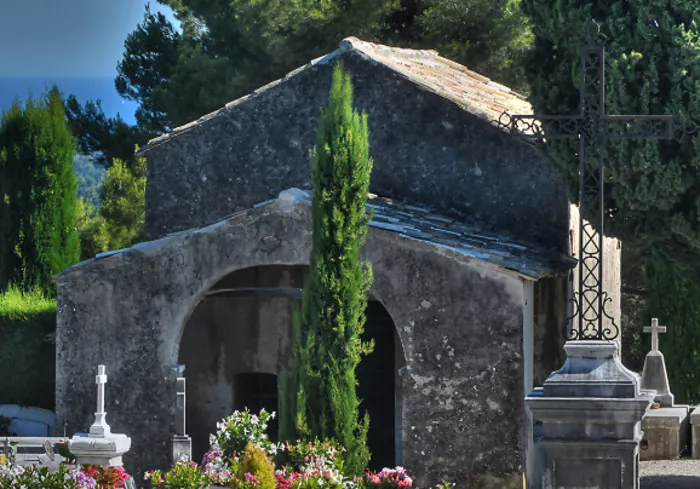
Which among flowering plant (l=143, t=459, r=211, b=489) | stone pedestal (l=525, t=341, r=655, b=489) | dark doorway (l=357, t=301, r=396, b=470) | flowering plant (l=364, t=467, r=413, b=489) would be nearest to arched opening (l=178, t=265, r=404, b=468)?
dark doorway (l=357, t=301, r=396, b=470)

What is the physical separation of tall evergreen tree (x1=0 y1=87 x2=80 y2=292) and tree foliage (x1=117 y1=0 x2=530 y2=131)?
5925 millimetres

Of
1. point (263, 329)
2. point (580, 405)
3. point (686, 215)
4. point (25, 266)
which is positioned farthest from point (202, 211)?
point (580, 405)

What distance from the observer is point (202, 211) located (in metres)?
21.2

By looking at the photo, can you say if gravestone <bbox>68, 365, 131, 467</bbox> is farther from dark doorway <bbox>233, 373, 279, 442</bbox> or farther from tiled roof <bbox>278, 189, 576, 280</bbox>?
dark doorway <bbox>233, 373, 279, 442</bbox>

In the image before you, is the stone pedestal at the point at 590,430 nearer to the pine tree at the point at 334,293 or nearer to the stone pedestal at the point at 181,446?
the pine tree at the point at 334,293

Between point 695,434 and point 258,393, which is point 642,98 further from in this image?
point 258,393

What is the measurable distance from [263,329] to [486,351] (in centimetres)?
471

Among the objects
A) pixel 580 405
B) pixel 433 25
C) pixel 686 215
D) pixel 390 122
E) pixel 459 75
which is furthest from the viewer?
pixel 433 25

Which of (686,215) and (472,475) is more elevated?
(686,215)

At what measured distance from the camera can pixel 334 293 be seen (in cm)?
1557

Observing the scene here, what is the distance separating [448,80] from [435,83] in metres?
1.81

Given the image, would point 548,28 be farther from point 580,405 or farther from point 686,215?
point 580,405

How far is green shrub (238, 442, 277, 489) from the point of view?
13.8m

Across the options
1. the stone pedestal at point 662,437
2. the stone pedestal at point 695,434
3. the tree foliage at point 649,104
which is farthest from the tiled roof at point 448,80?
the stone pedestal at point 695,434
